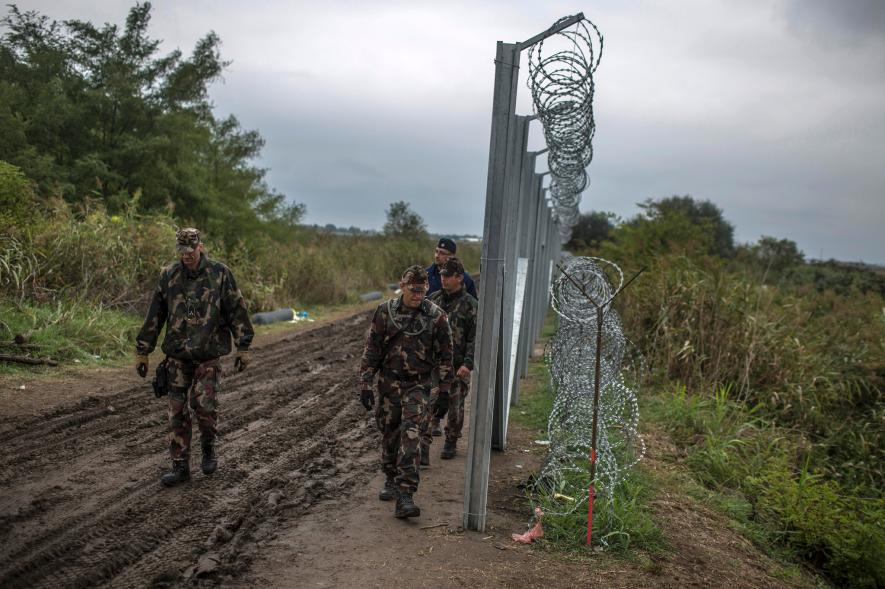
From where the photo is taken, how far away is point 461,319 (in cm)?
694

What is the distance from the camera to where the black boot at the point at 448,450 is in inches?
288

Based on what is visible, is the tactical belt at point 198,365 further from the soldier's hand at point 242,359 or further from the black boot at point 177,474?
the black boot at point 177,474

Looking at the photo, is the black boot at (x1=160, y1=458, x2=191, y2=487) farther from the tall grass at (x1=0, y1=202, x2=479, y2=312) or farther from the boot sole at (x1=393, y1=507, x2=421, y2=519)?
the tall grass at (x1=0, y1=202, x2=479, y2=312)

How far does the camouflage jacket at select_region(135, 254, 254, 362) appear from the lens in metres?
5.83

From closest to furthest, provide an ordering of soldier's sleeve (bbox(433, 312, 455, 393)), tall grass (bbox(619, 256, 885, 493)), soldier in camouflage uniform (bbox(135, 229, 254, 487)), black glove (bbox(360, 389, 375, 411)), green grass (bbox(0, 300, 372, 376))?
black glove (bbox(360, 389, 375, 411)) < soldier's sleeve (bbox(433, 312, 455, 393)) < soldier in camouflage uniform (bbox(135, 229, 254, 487)) < green grass (bbox(0, 300, 372, 376)) < tall grass (bbox(619, 256, 885, 493))

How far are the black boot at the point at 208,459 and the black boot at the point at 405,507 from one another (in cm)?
163

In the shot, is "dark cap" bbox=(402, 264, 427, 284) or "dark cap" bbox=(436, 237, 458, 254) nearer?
"dark cap" bbox=(402, 264, 427, 284)

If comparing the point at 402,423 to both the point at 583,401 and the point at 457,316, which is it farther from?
the point at 583,401

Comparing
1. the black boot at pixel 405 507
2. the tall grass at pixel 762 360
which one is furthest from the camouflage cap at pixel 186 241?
the tall grass at pixel 762 360

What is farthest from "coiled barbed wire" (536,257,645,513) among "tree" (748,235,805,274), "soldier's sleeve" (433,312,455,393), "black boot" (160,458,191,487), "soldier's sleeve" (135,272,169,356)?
"tree" (748,235,805,274)

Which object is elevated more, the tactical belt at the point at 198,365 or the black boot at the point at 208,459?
the tactical belt at the point at 198,365

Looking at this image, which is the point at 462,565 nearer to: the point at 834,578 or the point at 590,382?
the point at 590,382

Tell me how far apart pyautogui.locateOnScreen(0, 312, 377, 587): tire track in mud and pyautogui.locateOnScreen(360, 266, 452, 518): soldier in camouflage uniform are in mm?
765

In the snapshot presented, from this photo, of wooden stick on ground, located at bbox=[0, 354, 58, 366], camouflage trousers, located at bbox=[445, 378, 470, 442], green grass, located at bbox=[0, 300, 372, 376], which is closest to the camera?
camouflage trousers, located at bbox=[445, 378, 470, 442]
